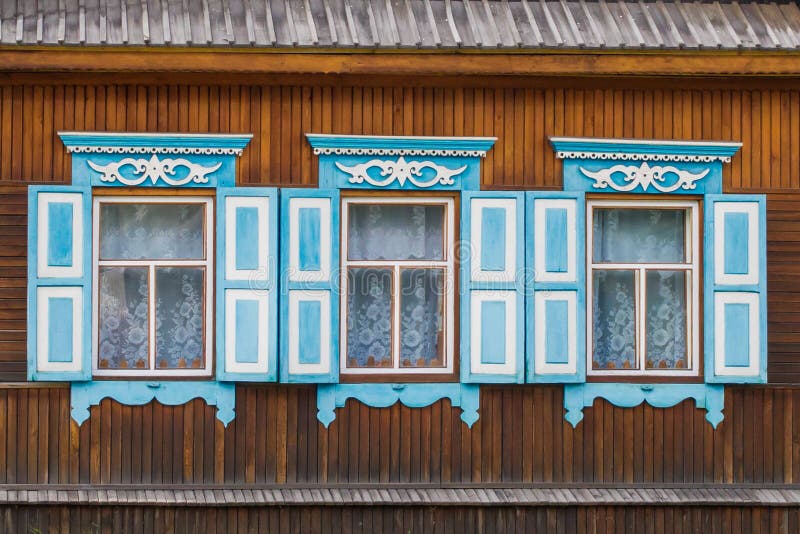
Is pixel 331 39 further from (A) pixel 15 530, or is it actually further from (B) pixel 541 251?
(A) pixel 15 530

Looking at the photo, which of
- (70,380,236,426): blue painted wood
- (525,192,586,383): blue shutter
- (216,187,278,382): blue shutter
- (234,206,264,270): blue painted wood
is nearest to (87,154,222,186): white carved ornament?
(216,187,278,382): blue shutter

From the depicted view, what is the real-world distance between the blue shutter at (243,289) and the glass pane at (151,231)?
0.28 metres

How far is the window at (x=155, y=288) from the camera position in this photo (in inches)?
385

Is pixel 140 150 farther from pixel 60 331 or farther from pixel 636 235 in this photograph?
pixel 636 235

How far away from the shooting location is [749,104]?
10.1 metres

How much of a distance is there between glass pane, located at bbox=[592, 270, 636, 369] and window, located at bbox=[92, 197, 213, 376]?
289cm

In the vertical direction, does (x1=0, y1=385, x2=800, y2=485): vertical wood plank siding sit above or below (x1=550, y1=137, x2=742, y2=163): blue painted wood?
Result: below

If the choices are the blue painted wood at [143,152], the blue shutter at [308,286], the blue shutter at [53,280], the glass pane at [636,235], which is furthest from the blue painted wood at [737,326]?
the blue shutter at [53,280]

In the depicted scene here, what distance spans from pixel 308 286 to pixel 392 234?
0.75 metres

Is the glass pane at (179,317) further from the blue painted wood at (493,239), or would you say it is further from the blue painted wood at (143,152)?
the blue painted wood at (493,239)

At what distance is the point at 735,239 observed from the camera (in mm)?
9953

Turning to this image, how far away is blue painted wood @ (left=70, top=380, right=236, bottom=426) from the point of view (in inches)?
380

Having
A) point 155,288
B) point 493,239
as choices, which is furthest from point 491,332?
point 155,288

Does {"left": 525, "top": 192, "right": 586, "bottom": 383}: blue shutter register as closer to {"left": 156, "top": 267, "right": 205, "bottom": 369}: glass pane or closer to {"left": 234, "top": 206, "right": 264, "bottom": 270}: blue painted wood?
{"left": 234, "top": 206, "right": 264, "bottom": 270}: blue painted wood
